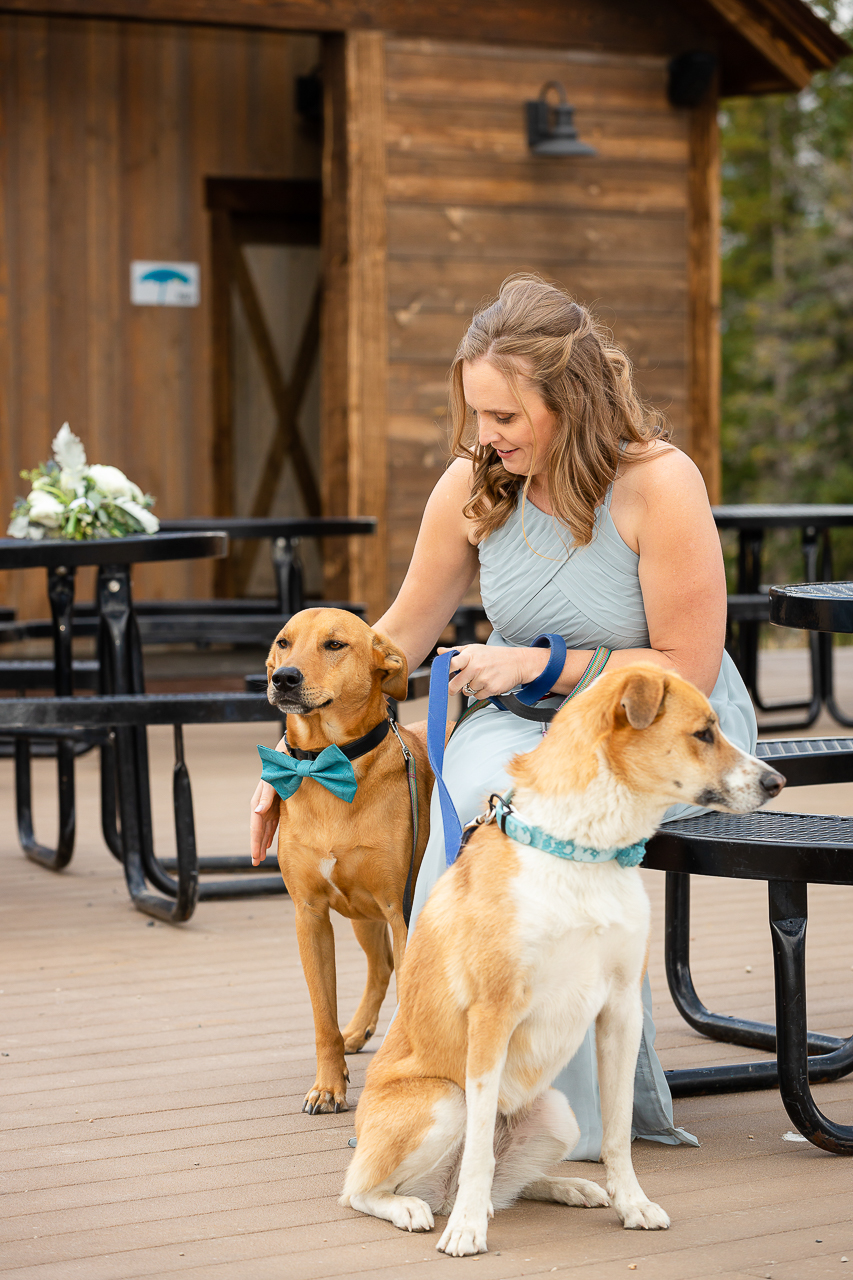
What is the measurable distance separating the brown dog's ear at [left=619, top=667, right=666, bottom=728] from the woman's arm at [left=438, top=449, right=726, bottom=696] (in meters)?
0.52

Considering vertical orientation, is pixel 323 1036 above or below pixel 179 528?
below

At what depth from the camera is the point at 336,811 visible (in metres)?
3.13

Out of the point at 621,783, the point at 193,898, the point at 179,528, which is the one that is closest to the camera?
the point at 621,783

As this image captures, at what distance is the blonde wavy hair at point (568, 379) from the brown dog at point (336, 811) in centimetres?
48

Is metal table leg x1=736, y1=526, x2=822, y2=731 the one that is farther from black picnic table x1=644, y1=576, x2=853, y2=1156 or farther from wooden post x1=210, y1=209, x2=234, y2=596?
black picnic table x1=644, y1=576, x2=853, y2=1156

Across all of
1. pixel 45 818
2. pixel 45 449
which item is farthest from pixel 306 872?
pixel 45 449

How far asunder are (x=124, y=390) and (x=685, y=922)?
7.51m

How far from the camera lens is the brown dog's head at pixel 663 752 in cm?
237

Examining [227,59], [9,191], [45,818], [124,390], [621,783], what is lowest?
[45,818]

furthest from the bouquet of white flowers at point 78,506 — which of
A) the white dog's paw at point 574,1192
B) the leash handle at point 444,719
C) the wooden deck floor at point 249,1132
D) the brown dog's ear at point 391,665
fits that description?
the white dog's paw at point 574,1192

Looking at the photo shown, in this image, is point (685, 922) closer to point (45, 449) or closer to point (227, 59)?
point (45, 449)

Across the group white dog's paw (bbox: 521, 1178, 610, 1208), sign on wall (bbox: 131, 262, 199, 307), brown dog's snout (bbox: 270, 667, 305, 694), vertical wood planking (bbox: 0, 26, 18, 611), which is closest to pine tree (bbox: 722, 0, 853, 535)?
sign on wall (bbox: 131, 262, 199, 307)

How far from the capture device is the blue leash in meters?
2.80

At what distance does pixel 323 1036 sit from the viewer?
311 cm
